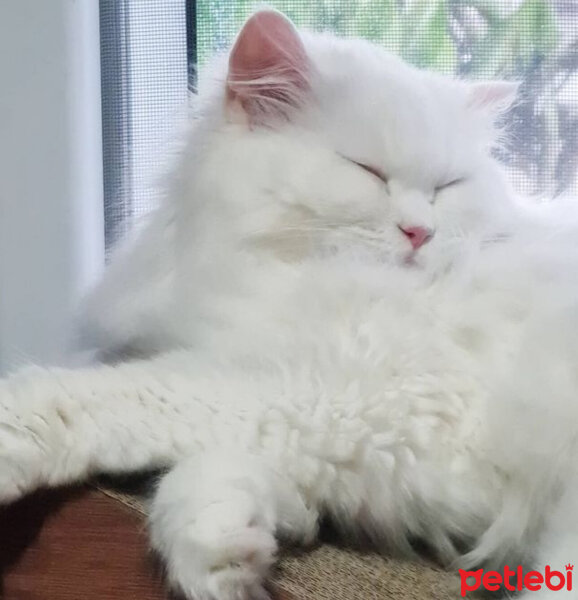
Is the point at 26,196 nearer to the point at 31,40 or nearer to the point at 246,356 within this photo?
the point at 31,40

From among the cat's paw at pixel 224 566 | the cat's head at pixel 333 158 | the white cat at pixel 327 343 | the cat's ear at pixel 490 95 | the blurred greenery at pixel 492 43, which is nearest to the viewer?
the cat's paw at pixel 224 566

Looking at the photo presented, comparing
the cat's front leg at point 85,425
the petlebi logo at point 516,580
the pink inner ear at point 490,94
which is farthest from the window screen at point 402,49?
the petlebi logo at point 516,580

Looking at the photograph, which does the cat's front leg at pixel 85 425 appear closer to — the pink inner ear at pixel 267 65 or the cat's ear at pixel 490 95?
the pink inner ear at pixel 267 65

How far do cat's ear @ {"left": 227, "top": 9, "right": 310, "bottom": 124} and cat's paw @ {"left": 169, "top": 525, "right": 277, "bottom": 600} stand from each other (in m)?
0.66

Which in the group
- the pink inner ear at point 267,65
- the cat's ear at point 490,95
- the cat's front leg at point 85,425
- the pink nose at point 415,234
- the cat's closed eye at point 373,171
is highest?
the pink inner ear at point 267,65

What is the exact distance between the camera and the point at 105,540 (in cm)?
84

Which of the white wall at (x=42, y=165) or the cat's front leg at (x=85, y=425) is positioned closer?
the cat's front leg at (x=85, y=425)

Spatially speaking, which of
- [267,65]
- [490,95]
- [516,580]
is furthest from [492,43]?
[516,580]

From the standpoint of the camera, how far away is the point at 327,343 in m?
1.00

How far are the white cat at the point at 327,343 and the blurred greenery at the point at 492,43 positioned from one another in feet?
2.66

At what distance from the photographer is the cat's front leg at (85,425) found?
33.5 inches

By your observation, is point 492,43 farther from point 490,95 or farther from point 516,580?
point 516,580

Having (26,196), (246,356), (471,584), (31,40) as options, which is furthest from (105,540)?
(31,40)

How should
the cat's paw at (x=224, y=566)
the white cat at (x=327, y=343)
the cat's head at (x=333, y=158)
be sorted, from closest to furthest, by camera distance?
1. the cat's paw at (x=224, y=566)
2. the white cat at (x=327, y=343)
3. the cat's head at (x=333, y=158)
